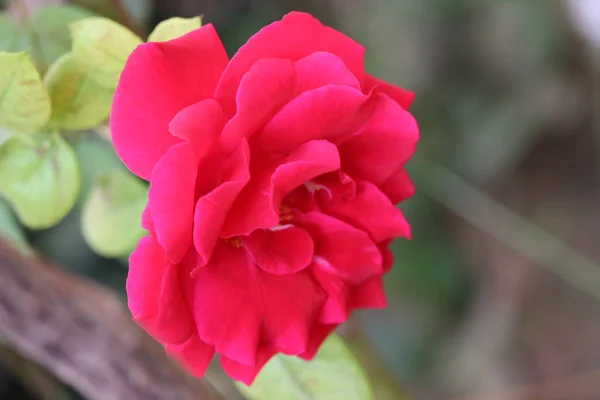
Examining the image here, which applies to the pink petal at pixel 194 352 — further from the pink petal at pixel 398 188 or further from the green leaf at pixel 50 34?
the green leaf at pixel 50 34

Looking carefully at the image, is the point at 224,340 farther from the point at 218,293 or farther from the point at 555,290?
the point at 555,290

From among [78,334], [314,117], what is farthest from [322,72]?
[78,334]

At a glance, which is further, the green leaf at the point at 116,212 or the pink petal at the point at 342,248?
the green leaf at the point at 116,212

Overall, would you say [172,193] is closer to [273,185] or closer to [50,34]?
[273,185]

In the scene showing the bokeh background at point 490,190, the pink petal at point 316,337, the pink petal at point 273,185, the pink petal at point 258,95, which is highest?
the pink petal at point 258,95

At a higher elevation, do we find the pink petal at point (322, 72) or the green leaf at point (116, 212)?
the pink petal at point (322, 72)

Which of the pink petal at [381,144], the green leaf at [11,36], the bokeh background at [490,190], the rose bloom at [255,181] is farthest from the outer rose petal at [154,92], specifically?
the bokeh background at [490,190]
